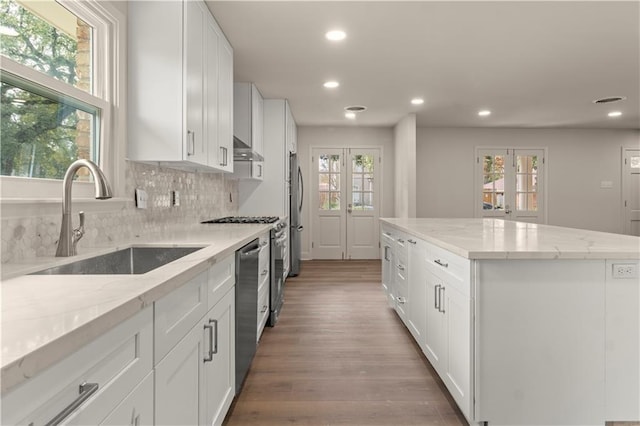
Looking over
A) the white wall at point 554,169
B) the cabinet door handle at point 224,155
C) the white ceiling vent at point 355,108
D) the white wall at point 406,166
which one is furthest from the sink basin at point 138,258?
the white wall at point 554,169

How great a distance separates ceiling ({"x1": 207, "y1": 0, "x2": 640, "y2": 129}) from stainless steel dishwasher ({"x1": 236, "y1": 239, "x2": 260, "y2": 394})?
175 centimetres

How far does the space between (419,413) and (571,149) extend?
23.7 ft

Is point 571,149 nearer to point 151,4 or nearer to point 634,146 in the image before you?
point 634,146

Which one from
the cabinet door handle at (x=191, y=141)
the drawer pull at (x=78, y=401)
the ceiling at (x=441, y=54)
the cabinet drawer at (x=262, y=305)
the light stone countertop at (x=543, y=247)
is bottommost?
the cabinet drawer at (x=262, y=305)

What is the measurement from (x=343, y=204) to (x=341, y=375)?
5.02 metres

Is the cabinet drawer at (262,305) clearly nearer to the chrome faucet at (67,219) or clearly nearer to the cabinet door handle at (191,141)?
the cabinet door handle at (191,141)

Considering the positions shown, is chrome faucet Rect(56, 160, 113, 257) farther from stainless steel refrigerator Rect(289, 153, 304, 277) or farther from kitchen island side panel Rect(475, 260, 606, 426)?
→ stainless steel refrigerator Rect(289, 153, 304, 277)

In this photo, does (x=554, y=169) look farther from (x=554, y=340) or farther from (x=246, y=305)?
(x=246, y=305)

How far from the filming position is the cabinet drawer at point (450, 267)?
1.75 meters

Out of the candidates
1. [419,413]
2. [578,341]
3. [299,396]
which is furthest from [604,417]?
[299,396]

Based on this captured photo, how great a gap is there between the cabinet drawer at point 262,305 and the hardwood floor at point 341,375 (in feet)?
0.56

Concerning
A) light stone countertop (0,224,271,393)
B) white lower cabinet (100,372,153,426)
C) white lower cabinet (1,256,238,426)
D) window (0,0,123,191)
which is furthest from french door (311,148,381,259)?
white lower cabinet (100,372,153,426)

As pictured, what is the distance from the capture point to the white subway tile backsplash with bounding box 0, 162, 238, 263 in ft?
4.49

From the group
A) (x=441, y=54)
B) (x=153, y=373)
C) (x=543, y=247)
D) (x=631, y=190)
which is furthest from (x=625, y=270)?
(x=631, y=190)
